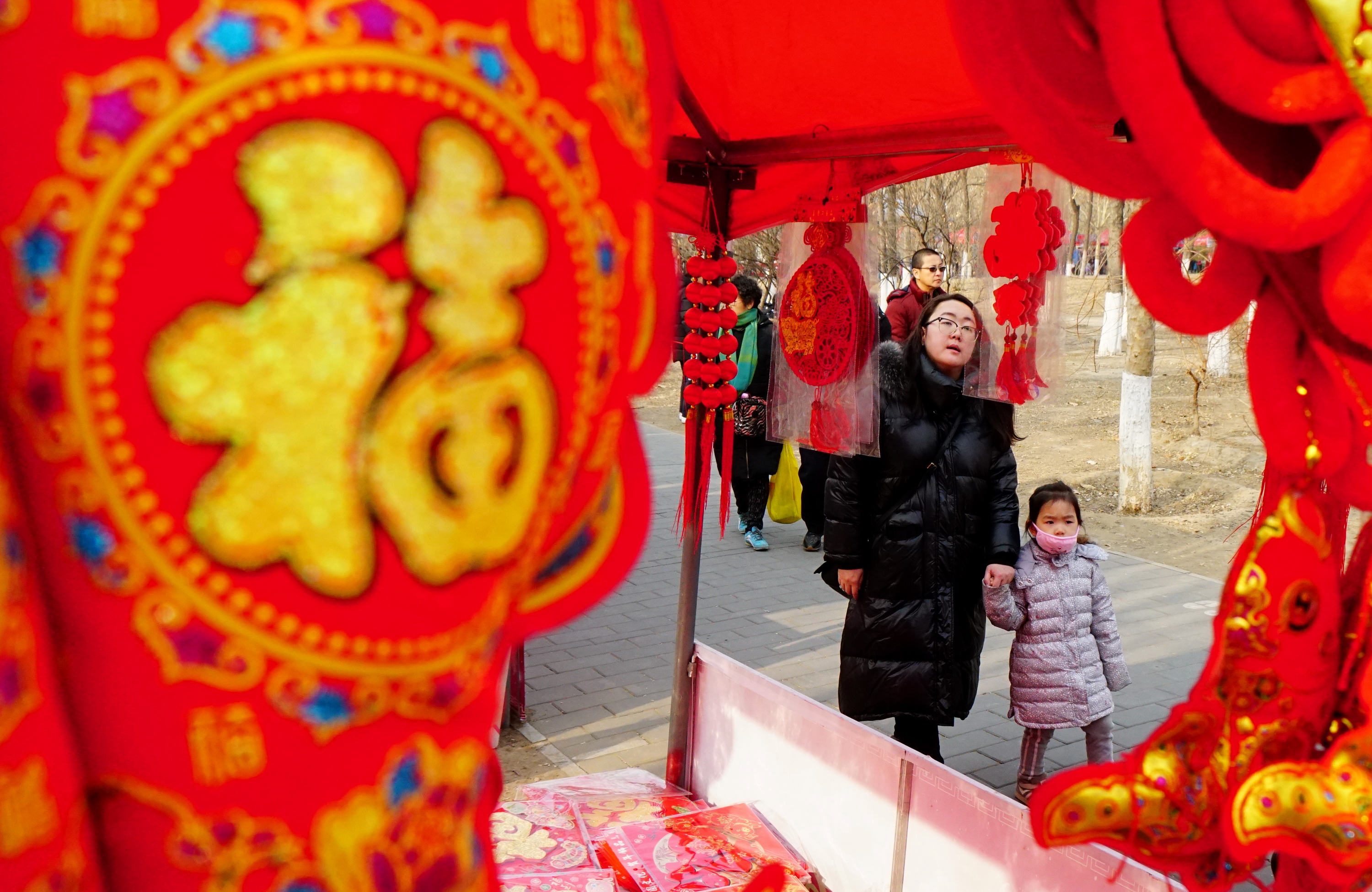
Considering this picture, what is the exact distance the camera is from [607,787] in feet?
9.32

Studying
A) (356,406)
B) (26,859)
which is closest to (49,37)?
(356,406)

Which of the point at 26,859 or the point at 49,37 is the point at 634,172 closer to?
the point at 49,37

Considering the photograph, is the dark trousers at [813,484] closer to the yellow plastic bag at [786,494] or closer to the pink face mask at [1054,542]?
the yellow plastic bag at [786,494]

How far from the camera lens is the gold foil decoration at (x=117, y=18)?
1.15ft

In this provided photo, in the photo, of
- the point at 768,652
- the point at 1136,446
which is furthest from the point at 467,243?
the point at 1136,446

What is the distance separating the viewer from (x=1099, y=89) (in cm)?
89

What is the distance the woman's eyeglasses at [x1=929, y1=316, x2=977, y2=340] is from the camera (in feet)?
8.95

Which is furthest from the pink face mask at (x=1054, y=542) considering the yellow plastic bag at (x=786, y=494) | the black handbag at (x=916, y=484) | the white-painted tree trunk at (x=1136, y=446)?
the white-painted tree trunk at (x=1136, y=446)

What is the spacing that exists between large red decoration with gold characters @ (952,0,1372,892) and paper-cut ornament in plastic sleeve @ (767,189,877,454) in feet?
5.21

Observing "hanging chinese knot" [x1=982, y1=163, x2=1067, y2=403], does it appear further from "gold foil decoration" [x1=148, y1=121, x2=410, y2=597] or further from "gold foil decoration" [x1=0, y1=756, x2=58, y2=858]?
"gold foil decoration" [x1=0, y1=756, x2=58, y2=858]

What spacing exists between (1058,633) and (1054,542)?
0.83 feet

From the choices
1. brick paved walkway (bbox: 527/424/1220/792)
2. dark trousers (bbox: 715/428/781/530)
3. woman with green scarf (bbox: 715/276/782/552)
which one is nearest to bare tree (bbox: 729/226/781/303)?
woman with green scarf (bbox: 715/276/782/552)

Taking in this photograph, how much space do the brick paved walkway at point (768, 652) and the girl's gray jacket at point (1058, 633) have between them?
528 millimetres

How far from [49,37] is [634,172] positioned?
24 centimetres
